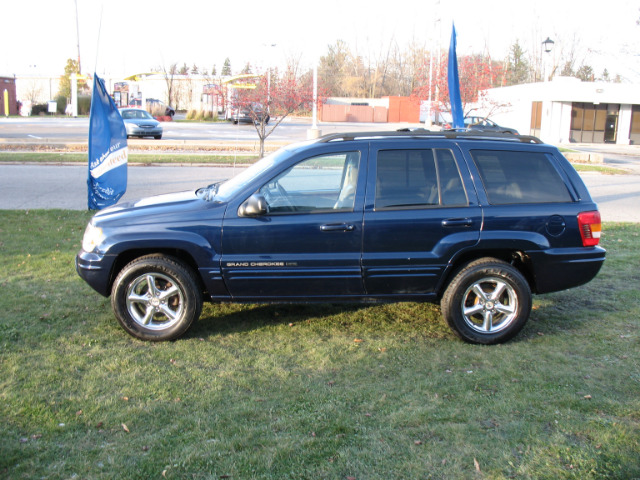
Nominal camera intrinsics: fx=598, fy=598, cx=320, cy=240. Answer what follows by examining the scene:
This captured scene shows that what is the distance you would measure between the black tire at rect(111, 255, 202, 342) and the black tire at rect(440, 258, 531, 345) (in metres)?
2.20

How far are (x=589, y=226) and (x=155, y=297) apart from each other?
3.81 meters

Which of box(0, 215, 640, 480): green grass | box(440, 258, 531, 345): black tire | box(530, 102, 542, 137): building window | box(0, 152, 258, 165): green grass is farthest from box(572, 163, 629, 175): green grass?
box(530, 102, 542, 137): building window

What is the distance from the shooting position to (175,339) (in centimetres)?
512

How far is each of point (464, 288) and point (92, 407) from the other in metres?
3.06

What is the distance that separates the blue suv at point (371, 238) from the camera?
5.03 metres

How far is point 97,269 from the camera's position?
5121 millimetres

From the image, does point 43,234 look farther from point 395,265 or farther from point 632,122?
point 632,122

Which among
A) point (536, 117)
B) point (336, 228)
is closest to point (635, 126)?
point (536, 117)

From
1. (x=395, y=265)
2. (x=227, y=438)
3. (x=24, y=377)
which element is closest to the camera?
(x=227, y=438)

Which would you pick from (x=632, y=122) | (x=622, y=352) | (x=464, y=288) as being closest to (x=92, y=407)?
(x=464, y=288)

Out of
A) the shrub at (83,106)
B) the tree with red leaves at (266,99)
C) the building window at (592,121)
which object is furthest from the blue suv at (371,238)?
the shrub at (83,106)

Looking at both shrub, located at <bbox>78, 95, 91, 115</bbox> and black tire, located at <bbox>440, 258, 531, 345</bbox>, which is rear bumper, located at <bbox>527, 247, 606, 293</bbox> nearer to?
black tire, located at <bbox>440, 258, 531, 345</bbox>

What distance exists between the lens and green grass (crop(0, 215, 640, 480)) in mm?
3273

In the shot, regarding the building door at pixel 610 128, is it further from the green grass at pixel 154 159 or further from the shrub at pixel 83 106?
the shrub at pixel 83 106
